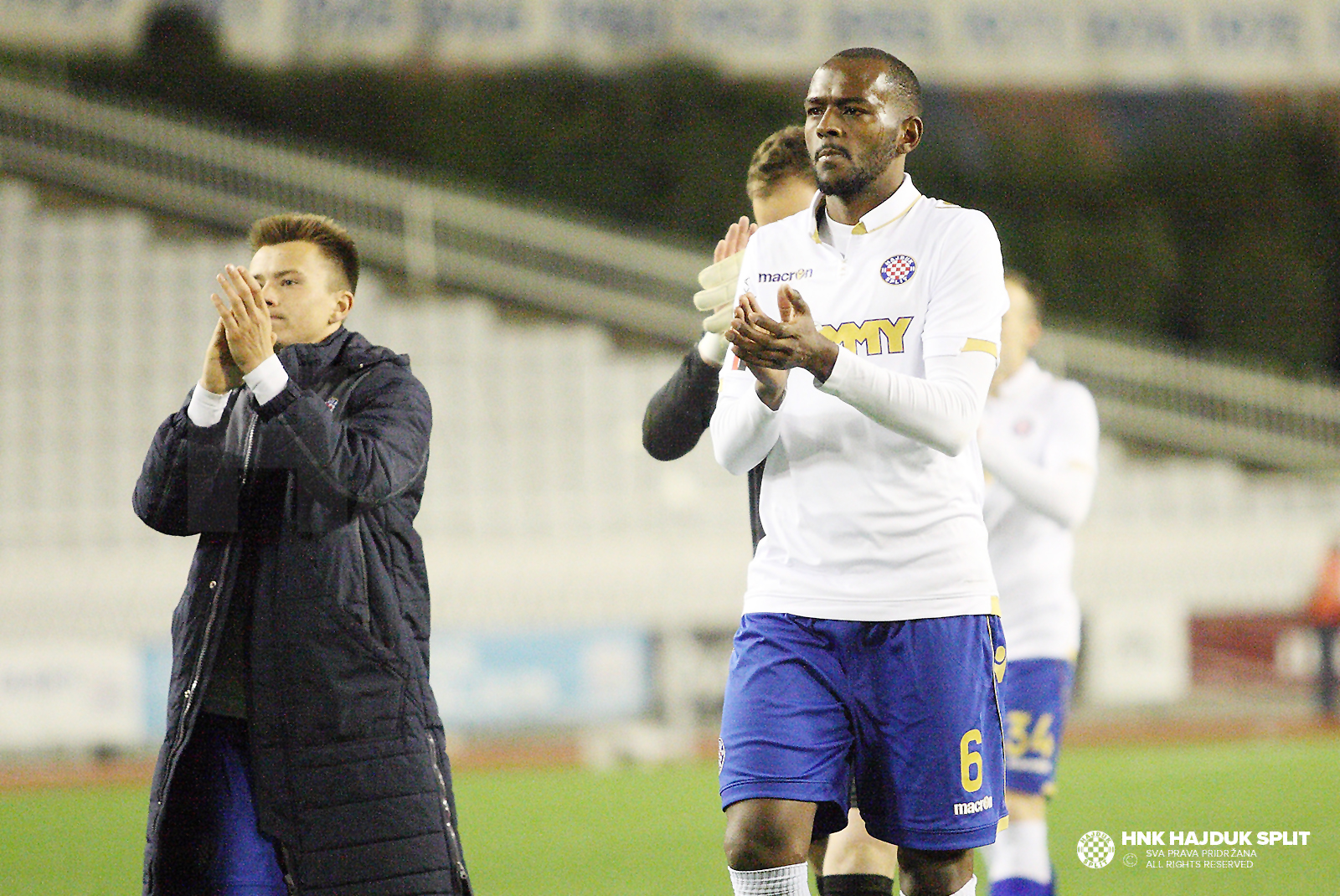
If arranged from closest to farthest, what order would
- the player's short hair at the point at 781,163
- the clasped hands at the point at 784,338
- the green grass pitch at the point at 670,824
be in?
1. the clasped hands at the point at 784,338
2. the player's short hair at the point at 781,163
3. the green grass pitch at the point at 670,824

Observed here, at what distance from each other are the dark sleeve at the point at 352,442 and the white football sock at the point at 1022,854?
8.64 feet

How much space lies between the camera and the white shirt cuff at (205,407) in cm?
319

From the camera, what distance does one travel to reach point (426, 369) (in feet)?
53.0

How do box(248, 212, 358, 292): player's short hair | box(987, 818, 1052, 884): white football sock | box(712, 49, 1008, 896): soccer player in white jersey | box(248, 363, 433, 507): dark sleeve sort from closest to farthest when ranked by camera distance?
box(248, 363, 433, 507): dark sleeve < box(712, 49, 1008, 896): soccer player in white jersey < box(248, 212, 358, 292): player's short hair < box(987, 818, 1052, 884): white football sock

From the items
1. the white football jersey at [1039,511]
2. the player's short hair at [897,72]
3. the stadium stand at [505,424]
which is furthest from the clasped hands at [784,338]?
the stadium stand at [505,424]

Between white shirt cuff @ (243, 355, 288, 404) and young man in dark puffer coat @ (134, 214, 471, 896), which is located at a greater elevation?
white shirt cuff @ (243, 355, 288, 404)

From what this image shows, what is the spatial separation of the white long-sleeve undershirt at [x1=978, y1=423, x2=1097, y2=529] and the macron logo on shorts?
1.88 meters

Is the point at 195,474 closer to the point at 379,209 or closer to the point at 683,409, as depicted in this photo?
the point at 683,409

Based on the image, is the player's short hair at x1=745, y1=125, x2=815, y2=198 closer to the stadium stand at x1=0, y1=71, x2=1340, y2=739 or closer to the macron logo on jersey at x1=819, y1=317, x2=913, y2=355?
the macron logo on jersey at x1=819, y1=317, x2=913, y2=355

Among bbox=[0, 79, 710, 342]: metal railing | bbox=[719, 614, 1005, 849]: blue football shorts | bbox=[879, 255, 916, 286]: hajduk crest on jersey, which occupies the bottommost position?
bbox=[719, 614, 1005, 849]: blue football shorts

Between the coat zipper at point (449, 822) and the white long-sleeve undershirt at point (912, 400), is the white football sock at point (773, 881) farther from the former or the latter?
the white long-sleeve undershirt at point (912, 400)

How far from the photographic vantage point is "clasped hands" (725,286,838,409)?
287cm

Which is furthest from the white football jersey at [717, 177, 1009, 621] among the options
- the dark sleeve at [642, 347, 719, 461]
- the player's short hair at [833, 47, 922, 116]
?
the dark sleeve at [642, 347, 719, 461]

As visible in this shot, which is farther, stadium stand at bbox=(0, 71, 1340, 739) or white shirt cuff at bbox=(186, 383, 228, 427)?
stadium stand at bbox=(0, 71, 1340, 739)
